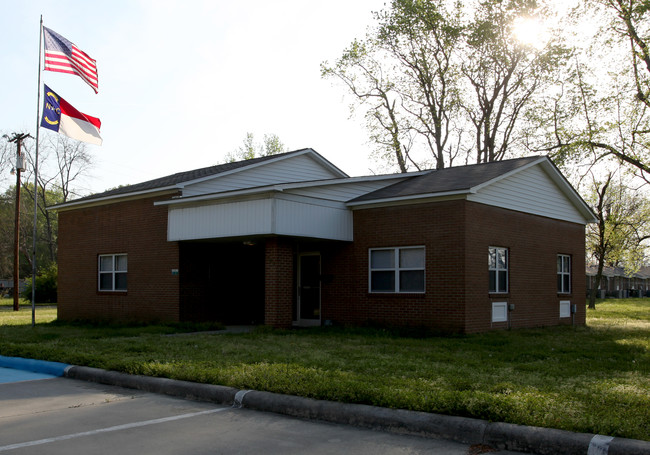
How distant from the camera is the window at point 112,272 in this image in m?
20.3

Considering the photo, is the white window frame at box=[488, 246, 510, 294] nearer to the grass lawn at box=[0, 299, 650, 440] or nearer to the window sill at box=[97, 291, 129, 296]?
the grass lawn at box=[0, 299, 650, 440]

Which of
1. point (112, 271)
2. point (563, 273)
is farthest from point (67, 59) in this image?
point (563, 273)

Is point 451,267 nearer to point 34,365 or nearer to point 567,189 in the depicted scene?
point 567,189

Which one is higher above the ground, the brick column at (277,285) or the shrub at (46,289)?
the brick column at (277,285)

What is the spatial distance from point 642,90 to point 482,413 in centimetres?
2544

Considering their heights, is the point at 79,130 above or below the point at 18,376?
above

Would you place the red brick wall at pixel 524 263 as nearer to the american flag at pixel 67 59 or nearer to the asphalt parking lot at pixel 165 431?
the asphalt parking lot at pixel 165 431

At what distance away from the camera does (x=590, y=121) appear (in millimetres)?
31484

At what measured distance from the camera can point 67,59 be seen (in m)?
18.1

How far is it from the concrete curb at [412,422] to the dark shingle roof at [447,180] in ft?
30.0

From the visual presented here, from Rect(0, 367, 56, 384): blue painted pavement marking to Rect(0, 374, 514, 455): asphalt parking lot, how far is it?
1657 mm

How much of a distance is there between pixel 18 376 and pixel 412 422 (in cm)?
707

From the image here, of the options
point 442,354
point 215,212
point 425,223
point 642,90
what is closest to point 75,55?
point 215,212

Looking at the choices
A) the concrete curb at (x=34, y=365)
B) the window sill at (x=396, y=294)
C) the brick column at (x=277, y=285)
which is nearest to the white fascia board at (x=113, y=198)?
the brick column at (x=277, y=285)
